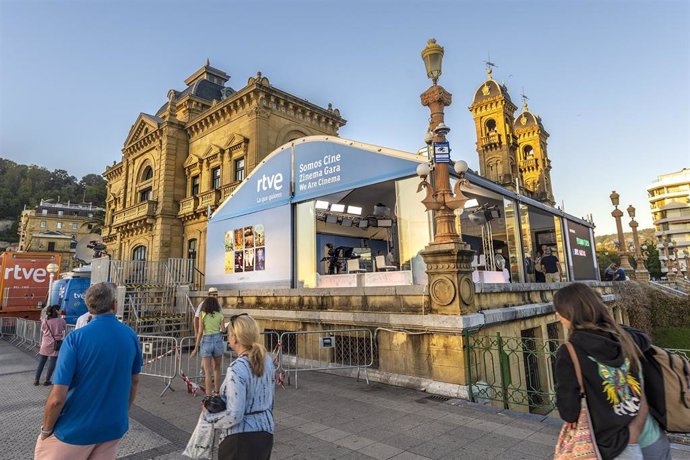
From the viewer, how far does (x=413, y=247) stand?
9.25 m

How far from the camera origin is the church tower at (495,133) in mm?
45153

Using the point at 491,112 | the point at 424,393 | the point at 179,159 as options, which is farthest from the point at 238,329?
the point at 491,112

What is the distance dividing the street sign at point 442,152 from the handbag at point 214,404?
6.54 metres

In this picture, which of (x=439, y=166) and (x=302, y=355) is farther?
(x=302, y=355)

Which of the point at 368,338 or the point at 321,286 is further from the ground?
the point at 321,286

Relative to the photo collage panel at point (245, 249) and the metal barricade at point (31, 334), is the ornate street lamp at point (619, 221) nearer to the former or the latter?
the photo collage panel at point (245, 249)

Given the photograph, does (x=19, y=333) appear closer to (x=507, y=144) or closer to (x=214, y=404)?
(x=214, y=404)

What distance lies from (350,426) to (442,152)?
5502 millimetres

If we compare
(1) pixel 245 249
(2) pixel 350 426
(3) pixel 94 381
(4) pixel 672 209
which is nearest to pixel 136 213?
(1) pixel 245 249

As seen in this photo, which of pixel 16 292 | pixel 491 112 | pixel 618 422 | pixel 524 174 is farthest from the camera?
pixel 524 174

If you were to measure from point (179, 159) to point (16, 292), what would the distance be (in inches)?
472

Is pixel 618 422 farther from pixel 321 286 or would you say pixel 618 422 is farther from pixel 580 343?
pixel 321 286

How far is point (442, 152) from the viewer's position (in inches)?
311

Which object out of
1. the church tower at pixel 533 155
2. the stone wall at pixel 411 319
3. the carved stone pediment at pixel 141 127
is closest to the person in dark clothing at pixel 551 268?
the stone wall at pixel 411 319
